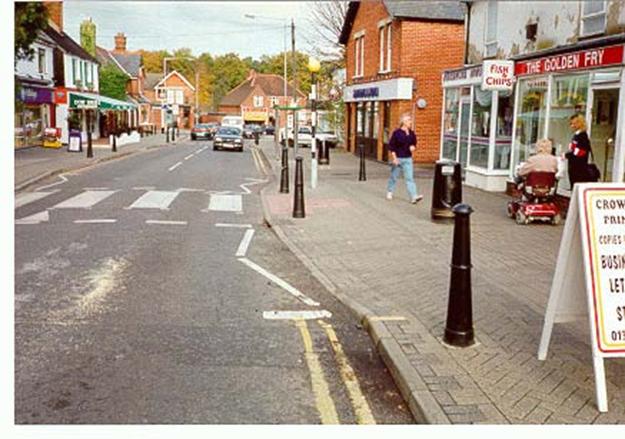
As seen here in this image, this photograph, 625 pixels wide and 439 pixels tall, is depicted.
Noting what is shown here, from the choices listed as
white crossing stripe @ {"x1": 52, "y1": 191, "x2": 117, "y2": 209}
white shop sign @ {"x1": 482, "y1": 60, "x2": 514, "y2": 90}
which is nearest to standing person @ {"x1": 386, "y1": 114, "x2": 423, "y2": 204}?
white shop sign @ {"x1": 482, "y1": 60, "x2": 514, "y2": 90}

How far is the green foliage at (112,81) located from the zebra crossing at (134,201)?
1547 inches

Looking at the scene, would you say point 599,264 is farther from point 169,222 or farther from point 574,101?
point 574,101

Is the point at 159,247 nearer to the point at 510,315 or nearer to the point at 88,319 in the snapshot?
the point at 88,319

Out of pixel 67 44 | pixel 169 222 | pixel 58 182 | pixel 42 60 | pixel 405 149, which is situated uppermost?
pixel 67 44

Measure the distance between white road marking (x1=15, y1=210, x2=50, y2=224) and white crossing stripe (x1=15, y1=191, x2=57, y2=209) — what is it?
140cm

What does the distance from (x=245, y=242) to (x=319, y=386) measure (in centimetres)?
539

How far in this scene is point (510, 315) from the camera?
231 inches

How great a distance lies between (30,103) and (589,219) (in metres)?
32.2

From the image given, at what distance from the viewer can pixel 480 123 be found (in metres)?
16.8

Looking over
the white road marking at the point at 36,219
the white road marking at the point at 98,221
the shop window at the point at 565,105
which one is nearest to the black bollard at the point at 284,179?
the white road marking at the point at 98,221

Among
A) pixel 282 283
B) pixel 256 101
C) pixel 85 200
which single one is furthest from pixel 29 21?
pixel 256 101

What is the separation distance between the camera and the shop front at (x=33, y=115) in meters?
29.4

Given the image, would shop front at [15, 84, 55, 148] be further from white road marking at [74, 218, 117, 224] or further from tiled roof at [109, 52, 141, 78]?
tiled roof at [109, 52, 141, 78]

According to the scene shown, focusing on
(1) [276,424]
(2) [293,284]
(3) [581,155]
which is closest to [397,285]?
(2) [293,284]
